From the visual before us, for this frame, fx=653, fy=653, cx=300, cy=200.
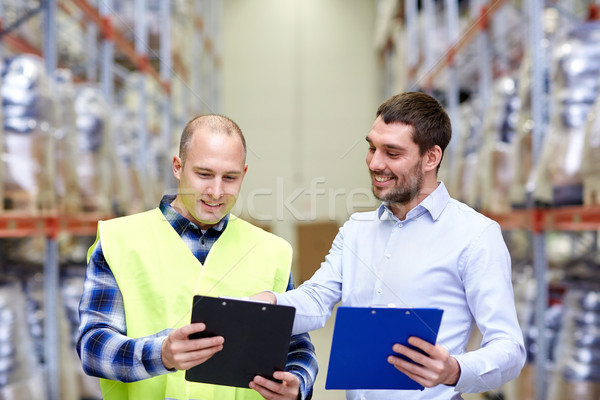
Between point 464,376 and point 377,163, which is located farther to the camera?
point 377,163

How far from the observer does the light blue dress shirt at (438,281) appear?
1444 millimetres

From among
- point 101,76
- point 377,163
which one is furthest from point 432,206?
point 101,76

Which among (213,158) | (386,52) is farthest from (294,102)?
(386,52)

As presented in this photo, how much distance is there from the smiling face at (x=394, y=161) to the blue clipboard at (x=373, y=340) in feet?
1.04

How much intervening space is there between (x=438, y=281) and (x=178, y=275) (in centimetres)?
61

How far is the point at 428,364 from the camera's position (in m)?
1.35

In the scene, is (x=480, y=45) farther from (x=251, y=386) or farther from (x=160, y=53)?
(x=251, y=386)

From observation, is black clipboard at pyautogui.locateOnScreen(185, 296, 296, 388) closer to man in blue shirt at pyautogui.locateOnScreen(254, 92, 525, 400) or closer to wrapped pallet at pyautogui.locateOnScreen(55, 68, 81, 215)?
man in blue shirt at pyautogui.locateOnScreen(254, 92, 525, 400)

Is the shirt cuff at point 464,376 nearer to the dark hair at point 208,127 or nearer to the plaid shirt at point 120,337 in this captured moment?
the plaid shirt at point 120,337

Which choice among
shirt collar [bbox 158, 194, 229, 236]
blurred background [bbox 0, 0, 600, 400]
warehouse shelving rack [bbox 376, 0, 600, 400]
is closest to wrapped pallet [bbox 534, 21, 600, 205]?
blurred background [bbox 0, 0, 600, 400]

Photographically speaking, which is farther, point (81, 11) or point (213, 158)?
point (81, 11)

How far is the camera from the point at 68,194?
3873mm

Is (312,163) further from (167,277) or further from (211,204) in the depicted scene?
(167,277)

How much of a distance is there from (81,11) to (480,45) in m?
3.11
